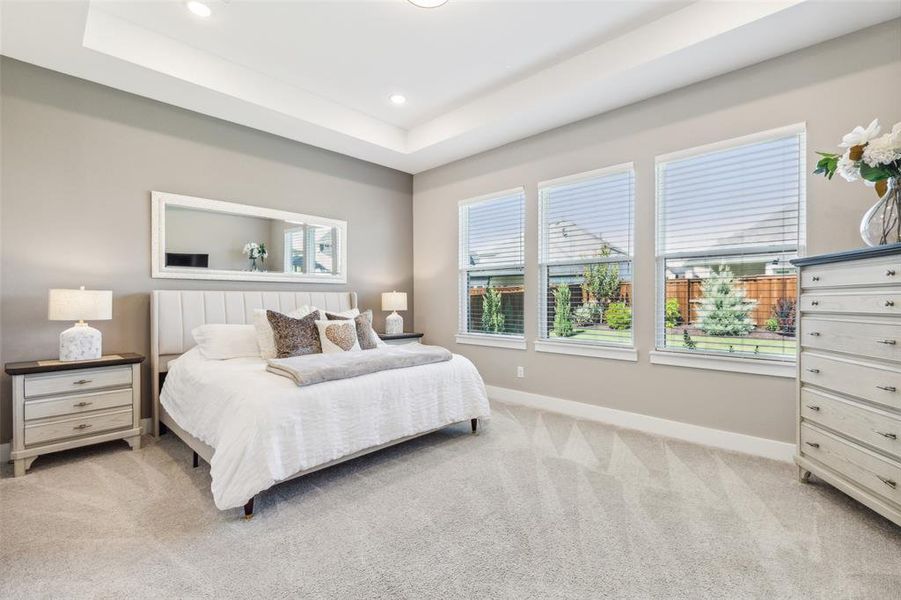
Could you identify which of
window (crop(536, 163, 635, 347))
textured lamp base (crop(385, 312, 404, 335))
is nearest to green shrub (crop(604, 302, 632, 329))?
window (crop(536, 163, 635, 347))

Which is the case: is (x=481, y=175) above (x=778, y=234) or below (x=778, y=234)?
above

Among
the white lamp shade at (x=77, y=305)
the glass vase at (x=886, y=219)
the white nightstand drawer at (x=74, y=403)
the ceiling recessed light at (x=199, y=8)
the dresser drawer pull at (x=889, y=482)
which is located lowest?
the dresser drawer pull at (x=889, y=482)

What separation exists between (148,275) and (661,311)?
4317 millimetres

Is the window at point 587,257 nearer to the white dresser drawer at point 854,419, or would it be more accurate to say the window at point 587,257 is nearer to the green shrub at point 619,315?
the green shrub at point 619,315

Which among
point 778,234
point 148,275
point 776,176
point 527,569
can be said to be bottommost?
point 527,569

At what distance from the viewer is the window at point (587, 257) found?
3.74 meters

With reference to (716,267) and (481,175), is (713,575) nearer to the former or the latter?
(716,267)

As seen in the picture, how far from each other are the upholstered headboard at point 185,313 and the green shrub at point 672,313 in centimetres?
351

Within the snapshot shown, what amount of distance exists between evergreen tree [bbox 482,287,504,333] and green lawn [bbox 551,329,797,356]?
1107 millimetres

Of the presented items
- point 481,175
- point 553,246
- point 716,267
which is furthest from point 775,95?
point 481,175

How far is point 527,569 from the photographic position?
176 centimetres

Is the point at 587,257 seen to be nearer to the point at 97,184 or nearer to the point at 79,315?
the point at 79,315

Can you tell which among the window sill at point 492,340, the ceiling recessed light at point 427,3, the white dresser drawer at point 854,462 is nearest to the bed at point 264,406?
the window sill at point 492,340

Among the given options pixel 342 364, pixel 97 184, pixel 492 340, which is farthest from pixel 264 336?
pixel 492 340
